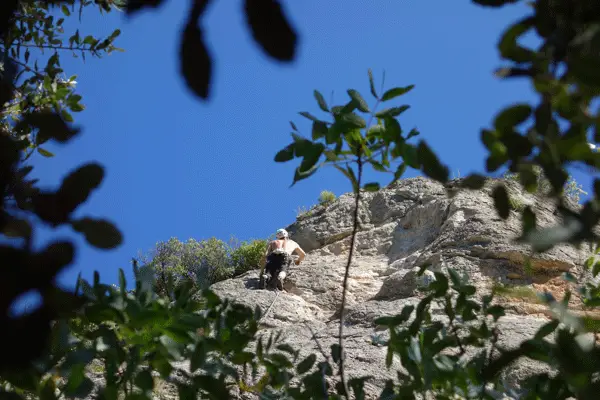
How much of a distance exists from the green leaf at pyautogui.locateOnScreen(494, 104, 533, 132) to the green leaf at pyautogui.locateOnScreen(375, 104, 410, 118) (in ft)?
2.02

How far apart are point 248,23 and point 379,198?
11992mm

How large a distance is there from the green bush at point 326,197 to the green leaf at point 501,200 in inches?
498

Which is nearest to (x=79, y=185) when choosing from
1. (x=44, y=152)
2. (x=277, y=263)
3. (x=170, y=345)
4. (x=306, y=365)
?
(x=170, y=345)

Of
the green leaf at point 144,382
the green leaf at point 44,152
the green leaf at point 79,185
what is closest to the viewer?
the green leaf at point 79,185

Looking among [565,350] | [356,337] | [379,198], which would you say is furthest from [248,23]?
[379,198]

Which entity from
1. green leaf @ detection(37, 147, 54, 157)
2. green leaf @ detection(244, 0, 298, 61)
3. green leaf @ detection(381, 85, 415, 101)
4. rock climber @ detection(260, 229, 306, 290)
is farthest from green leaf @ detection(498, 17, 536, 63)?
rock climber @ detection(260, 229, 306, 290)

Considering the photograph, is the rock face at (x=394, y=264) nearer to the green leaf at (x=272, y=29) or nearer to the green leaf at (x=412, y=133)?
the green leaf at (x=412, y=133)

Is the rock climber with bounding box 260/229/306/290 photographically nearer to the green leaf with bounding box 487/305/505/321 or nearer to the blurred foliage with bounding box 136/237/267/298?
the blurred foliage with bounding box 136/237/267/298

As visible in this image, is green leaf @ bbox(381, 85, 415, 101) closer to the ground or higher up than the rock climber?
closer to the ground

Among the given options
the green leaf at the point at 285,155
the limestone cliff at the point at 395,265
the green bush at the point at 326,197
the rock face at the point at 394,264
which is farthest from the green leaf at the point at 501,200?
the green bush at the point at 326,197

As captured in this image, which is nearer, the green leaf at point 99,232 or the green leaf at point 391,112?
the green leaf at point 99,232

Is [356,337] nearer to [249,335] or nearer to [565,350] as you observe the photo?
[249,335]

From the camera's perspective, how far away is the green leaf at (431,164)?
1.14 meters

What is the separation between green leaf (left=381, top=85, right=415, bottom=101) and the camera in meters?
1.63
